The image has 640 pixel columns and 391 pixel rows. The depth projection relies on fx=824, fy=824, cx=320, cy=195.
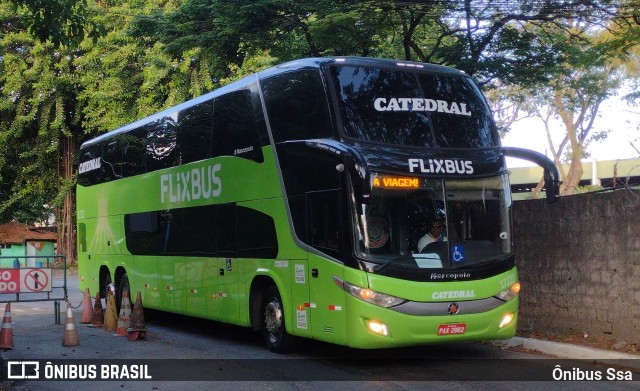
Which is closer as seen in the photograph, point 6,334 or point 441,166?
point 441,166

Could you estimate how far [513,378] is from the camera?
9.73m

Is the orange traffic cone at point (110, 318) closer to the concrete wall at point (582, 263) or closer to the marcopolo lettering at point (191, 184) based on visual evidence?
the marcopolo lettering at point (191, 184)

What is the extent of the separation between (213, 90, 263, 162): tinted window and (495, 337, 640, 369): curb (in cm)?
482

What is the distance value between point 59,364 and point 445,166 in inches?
232

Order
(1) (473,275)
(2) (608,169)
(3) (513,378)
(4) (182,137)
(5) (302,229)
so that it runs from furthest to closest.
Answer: (2) (608,169), (4) (182,137), (5) (302,229), (1) (473,275), (3) (513,378)

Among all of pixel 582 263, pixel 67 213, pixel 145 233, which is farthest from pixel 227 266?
pixel 67 213

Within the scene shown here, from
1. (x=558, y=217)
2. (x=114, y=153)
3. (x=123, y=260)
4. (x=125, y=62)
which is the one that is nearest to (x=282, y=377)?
(x=558, y=217)

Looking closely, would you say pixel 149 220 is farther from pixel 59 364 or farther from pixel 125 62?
pixel 125 62

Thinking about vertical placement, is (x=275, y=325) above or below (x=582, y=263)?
below

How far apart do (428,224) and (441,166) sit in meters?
0.79

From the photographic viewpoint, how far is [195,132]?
1493 centimetres

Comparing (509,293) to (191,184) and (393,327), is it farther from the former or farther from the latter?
(191,184)

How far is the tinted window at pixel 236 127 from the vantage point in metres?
12.9
